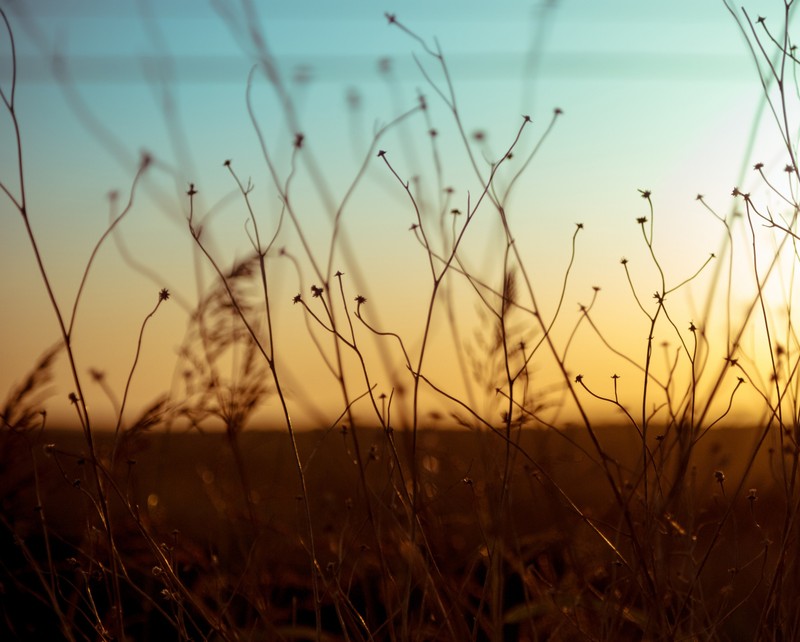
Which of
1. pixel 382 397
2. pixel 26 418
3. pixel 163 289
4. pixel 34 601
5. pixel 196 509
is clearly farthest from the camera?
pixel 196 509

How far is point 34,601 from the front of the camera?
2807mm

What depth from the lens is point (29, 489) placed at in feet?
8.11

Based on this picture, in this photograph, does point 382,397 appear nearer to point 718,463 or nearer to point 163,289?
point 163,289

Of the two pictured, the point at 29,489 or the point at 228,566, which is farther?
the point at 228,566

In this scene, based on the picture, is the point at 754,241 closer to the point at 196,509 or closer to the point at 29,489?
the point at 29,489

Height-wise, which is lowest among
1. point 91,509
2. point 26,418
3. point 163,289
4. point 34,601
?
point 34,601

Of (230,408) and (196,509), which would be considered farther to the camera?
(196,509)

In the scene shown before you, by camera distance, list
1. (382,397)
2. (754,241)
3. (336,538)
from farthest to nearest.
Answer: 1. (336,538)
2. (382,397)
3. (754,241)

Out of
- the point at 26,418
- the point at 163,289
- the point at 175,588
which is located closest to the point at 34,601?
the point at 26,418

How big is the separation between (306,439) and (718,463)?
106 inches

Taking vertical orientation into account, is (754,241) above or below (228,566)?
above

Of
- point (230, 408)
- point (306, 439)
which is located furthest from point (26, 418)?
point (306, 439)

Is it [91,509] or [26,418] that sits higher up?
[26,418]

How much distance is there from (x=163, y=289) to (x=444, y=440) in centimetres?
158
